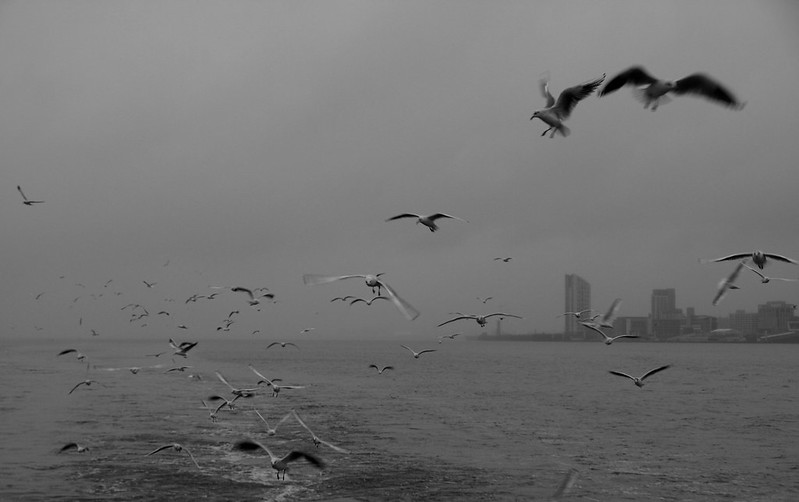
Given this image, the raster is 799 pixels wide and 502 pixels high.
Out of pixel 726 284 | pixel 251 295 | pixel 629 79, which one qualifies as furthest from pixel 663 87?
pixel 251 295

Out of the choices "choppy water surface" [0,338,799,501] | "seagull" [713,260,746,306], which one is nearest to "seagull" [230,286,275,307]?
"choppy water surface" [0,338,799,501]

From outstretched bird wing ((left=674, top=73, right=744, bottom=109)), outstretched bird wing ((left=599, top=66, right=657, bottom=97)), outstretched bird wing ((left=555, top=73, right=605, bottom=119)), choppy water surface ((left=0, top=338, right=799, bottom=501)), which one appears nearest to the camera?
outstretched bird wing ((left=674, top=73, right=744, bottom=109))

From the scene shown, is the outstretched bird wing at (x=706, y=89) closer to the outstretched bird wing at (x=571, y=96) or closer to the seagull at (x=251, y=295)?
the outstretched bird wing at (x=571, y=96)

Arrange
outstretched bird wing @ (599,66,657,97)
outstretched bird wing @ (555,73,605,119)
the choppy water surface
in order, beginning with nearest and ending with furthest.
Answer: outstretched bird wing @ (599,66,657,97) → outstretched bird wing @ (555,73,605,119) → the choppy water surface

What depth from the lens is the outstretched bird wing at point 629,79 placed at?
12.4 meters

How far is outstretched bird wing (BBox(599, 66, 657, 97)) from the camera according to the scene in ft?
40.6

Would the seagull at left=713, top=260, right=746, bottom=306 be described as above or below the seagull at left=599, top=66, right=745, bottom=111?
below

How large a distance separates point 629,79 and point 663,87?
666mm

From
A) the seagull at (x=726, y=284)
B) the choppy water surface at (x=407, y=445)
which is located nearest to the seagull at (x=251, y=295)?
the choppy water surface at (x=407, y=445)

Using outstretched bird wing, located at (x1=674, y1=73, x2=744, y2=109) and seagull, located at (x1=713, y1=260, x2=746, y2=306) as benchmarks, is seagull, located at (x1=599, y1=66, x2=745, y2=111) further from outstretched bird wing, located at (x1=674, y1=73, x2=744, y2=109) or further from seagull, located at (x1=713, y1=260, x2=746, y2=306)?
seagull, located at (x1=713, y1=260, x2=746, y2=306)

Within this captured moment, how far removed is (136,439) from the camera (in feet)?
108

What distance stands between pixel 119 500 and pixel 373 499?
26.0 feet

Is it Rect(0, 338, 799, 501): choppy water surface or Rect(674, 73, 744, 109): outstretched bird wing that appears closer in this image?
Rect(674, 73, 744, 109): outstretched bird wing

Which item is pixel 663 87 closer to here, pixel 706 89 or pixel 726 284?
pixel 706 89
